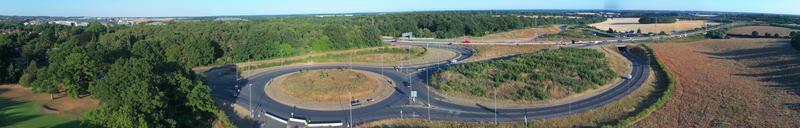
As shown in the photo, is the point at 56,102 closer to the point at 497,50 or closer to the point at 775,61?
the point at 497,50

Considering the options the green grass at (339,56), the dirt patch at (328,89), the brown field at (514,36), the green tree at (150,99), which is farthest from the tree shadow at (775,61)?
the green tree at (150,99)

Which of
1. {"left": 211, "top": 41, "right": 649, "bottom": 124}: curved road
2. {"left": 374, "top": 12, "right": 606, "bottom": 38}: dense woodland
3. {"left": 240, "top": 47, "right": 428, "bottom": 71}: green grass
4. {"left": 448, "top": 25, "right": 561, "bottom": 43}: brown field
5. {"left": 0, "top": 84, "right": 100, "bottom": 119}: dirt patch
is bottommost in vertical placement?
{"left": 0, "top": 84, "right": 100, "bottom": 119}: dirt patch

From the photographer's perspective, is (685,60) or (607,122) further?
(685,60)

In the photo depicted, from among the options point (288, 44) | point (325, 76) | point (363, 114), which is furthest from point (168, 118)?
point (288, 44)

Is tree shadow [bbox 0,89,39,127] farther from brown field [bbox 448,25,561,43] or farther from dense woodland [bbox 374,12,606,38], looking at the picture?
dense woodland [bbox 374,12,606,38]

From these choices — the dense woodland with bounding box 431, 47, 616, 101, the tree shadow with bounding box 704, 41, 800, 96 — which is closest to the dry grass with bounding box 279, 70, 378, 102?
the dense woodland with bounding box 431, 47, 616, 101

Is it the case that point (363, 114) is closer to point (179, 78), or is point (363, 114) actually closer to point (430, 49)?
point (179, 78)

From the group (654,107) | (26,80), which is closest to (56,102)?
(26,80)
